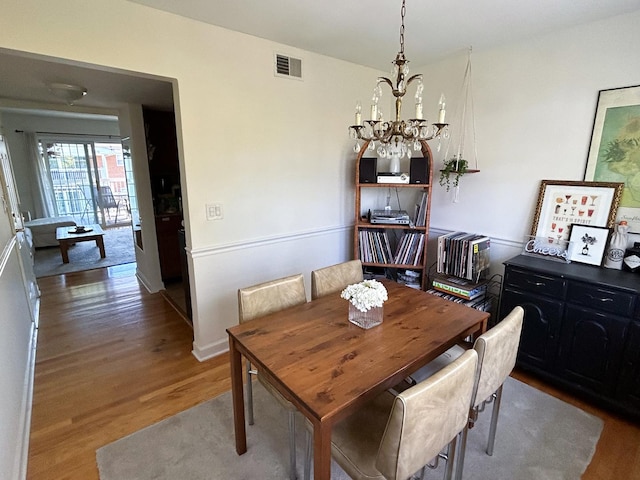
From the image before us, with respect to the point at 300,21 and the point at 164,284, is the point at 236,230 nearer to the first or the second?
the point at 300,21

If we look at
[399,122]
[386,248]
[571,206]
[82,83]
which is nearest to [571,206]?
[571,206]

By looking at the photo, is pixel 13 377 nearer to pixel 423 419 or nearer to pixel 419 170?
pixel 423 419

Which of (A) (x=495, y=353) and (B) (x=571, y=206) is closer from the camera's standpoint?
(A) (x=495, y=353)

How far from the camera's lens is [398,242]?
309cm

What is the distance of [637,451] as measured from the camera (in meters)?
1.75

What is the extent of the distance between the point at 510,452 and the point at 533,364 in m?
0.78

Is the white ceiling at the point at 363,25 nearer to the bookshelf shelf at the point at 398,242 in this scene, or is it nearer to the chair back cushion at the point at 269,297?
the bookshelf shelf at the point at 398,242

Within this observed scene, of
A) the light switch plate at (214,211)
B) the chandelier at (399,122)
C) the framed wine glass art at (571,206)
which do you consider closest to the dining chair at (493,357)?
the chandelier at (399,122)

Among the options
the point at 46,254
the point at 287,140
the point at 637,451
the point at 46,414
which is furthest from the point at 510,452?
the point at 46,254

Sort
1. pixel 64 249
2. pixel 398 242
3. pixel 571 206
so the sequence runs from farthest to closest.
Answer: pixel 64 249 → pixel 398 242 → pixel 571 206

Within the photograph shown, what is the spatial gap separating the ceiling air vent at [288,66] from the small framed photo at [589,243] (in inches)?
98.2

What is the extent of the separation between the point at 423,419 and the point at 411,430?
58mm

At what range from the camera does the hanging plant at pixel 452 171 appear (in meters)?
2.80

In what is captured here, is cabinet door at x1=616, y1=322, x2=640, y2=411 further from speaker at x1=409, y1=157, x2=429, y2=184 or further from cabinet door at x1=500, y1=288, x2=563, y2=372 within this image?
speaker at x1=409, y1=157, x2=429, y2=184
